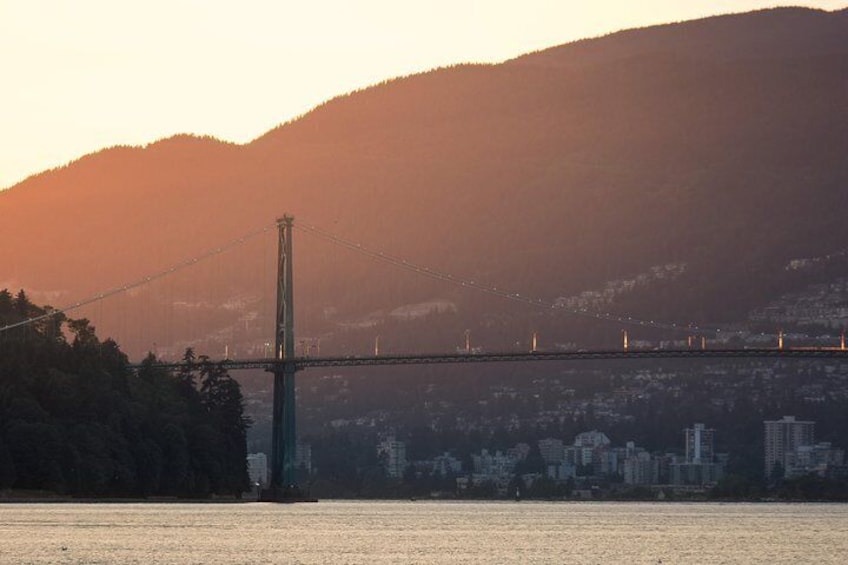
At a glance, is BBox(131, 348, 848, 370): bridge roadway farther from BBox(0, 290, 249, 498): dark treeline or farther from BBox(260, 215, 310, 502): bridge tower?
BBox(0, 290, 249, 498): dark treeline

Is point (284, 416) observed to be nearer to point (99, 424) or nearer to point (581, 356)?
point (99, 424)

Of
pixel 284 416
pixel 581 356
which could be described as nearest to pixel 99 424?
pixel 284 416

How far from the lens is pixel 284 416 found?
480 feet

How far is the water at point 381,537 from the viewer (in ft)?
272

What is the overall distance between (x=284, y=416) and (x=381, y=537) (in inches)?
1697

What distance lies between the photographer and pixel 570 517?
14888 centimetres

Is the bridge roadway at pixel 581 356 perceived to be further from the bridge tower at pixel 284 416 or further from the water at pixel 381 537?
the water at pixel 381 537

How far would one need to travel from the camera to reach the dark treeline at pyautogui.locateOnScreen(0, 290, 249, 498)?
12588 centimetres

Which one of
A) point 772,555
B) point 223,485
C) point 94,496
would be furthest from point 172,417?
point 772,555

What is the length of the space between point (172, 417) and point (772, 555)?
65062 millimetres

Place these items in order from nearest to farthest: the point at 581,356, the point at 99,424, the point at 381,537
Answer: the point at 381,537, the point at 99,424, the point at 581,356

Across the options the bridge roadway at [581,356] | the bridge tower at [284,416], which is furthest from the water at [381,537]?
the bridge roadway at [581,356]

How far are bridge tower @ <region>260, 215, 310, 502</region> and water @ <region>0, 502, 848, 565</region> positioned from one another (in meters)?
1.41

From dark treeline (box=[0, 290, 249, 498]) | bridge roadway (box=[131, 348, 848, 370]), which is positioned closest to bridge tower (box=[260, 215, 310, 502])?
bridge roadway (box=[131, 348, 848, 370])
